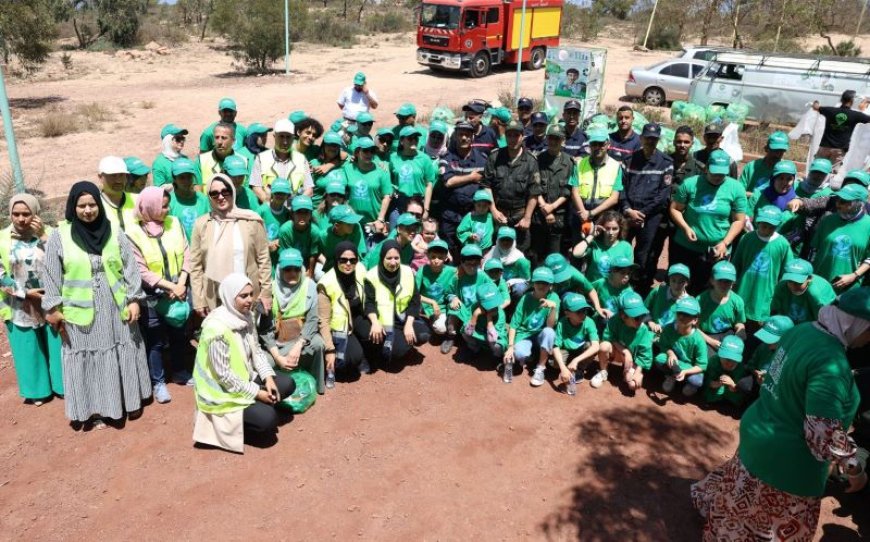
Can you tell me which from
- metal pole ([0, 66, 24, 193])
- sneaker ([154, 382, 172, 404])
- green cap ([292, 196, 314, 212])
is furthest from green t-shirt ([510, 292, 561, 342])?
metal pole ([0, 66, 24, 193])

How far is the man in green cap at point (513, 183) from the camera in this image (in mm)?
6562

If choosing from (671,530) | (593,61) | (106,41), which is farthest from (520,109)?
(106,41)

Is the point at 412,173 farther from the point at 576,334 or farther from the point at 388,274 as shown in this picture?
the point at 576,334

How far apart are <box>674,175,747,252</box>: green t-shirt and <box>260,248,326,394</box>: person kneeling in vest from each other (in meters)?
3.56

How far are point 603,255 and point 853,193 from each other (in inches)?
81.9

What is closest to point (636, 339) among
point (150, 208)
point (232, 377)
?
point (232, 377)

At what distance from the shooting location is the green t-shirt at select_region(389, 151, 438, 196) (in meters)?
6.86

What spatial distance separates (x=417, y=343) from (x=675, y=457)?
2.48 m

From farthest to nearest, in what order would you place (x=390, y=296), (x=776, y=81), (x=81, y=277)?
(x=776, y=81) < (x=390, y=296) < (x=81, y=277)

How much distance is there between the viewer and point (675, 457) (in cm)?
474

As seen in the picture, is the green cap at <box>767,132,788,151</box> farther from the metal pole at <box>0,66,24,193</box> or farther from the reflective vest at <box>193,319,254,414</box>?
the metal pole at <box>0,66,24,193</box>

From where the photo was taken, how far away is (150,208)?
4.78 meters

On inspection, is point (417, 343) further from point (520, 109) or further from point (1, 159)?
point (1, 159)

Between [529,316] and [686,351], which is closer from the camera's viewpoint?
[686,351]
